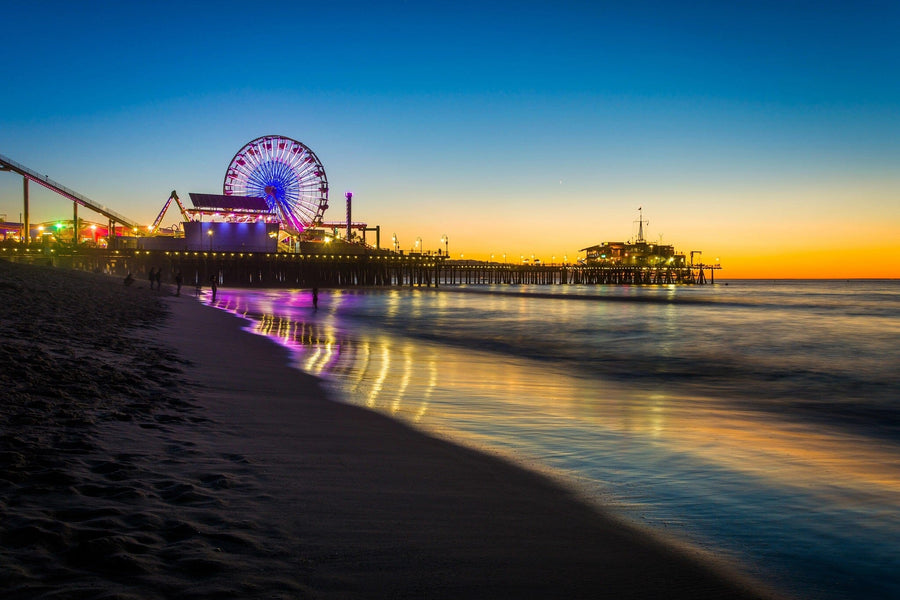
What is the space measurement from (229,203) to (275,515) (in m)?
90.2

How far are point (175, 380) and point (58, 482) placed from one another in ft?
15.6

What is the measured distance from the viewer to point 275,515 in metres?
3.76

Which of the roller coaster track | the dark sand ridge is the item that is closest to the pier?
the roller coaster track

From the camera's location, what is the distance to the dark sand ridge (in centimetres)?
297

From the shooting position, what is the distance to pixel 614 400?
10.3 metres

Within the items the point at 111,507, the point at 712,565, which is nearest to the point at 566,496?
the point at 712,565

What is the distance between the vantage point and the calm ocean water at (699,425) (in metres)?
4.10

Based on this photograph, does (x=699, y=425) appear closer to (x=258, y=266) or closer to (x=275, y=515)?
(x=275, y=515)

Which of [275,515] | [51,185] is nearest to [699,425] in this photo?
[275,515]

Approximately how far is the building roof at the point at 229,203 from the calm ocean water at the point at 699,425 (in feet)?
231

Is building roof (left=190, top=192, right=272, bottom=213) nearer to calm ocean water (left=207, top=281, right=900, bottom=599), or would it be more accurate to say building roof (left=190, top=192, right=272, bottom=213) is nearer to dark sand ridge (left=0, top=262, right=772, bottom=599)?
calm ocean water (left=207, top=281, right=900, bottom=599)

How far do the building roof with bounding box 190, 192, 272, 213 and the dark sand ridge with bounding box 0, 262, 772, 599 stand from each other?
85050 mm

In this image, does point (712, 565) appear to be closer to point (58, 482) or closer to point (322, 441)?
point (322, 441)

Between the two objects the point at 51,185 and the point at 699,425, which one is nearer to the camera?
the point at 699,425
